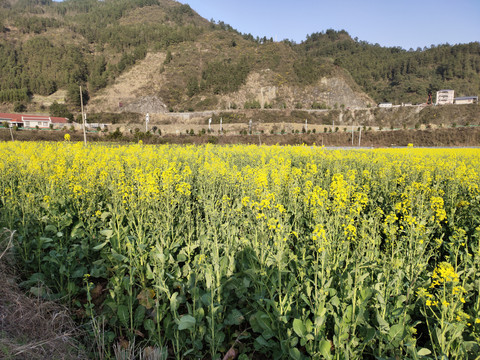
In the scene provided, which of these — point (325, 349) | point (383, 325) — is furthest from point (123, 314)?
point (383, 325)

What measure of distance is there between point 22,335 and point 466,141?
133 ft

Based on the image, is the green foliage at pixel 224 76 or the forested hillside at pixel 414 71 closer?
the green foliage at pixel 224 76

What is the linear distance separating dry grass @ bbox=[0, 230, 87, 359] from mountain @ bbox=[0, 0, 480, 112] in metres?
77.6

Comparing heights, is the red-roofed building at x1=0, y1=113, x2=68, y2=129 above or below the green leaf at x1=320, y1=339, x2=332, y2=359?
above

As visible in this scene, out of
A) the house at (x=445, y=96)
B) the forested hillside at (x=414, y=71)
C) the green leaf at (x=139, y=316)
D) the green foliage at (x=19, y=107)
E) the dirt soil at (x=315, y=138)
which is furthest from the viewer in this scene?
the forested hillside at (x=414, y=71)

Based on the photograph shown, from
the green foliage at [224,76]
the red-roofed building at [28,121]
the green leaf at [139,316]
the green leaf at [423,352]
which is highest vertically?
the green foliage at [224,76]

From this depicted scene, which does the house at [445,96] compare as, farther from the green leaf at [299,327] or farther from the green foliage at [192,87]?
the green leaf at [299,327]

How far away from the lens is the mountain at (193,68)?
292ft

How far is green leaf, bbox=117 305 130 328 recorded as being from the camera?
2896 millimetres

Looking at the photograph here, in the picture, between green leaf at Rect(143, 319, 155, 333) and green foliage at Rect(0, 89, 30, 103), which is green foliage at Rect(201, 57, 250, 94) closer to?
green foliage at Rect(0, 89, 30, 103)

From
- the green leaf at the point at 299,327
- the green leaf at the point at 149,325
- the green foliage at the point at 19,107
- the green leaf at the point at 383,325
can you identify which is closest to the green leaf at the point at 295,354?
the green leaf at the point at 299,327

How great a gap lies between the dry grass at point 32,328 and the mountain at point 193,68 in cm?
7760

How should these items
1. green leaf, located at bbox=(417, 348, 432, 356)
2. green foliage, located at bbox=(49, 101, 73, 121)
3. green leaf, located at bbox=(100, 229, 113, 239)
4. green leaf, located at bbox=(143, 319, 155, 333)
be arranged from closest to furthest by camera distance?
green leaf, located at bbox=(417, 348, 432, 356)
green leaf, located at bbox=(143, 319, 155, 333)
green leaf, located at bbox=(100, 229, 113, 239)
green foliage, located at bbox=(49, 101, 73, 121)

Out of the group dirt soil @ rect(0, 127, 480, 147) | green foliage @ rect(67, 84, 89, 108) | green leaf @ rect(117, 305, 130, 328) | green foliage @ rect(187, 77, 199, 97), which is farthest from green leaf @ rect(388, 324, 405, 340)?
green foliage @ rect(67, 84, 89, 108)
